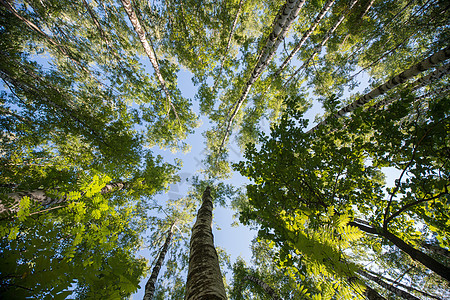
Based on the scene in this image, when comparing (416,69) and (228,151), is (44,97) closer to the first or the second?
(228,151)

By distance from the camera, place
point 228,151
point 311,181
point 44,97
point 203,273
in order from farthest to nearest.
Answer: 1. point 228,151
2. point 44,97
3. point 311,181
4. point 203,273

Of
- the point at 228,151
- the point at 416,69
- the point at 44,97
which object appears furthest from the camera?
the point at 228,151

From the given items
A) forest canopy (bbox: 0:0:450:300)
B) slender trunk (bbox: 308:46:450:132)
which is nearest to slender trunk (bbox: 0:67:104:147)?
forest canopy (bbox: 0:0:450:300)

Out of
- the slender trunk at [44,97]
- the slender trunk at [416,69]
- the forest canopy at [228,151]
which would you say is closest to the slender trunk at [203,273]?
the forest canopy at [228,151]

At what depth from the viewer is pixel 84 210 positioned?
1521 mm

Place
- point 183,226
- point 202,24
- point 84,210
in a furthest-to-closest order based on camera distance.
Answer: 1. point 183,226
2. point 202,24
3. point 84,210

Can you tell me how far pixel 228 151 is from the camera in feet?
34.1

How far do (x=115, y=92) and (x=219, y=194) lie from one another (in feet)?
26.0

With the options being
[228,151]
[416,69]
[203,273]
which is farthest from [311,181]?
[228,151]

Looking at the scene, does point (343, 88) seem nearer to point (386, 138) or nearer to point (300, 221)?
point (386, 138)

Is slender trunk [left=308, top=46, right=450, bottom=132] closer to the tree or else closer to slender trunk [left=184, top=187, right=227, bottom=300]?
the tree

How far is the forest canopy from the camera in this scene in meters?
1.59

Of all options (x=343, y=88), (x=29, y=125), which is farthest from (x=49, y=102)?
(x=343, y=88)

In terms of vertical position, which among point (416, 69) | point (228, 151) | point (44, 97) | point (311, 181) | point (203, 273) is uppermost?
point (228, 151)
